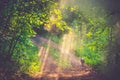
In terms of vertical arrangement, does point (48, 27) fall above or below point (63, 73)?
above

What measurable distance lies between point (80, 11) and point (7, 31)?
621cm

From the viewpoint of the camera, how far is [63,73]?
17688 millimetres

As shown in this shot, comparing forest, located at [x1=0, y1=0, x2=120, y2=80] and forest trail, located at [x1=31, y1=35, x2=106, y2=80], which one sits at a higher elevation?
forest, located at [x1=0, y1=0, x2=120, y2=80]

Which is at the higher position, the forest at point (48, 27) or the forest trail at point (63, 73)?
the forest at point (48, 27)

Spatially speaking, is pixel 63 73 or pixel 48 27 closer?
pixel 48 27

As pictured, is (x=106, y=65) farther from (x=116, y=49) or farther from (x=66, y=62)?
(x=66, y=62)

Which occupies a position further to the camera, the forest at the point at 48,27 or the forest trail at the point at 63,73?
the forest trail at the point at 63,73

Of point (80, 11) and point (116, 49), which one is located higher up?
point (80, 11)

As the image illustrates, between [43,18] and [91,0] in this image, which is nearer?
[43,18]

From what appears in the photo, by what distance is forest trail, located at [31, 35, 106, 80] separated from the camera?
603 inches

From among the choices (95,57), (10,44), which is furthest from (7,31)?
(95,57)

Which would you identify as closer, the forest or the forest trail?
the forest

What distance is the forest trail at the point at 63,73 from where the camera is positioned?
1532 centimetres

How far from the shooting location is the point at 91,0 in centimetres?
1524
